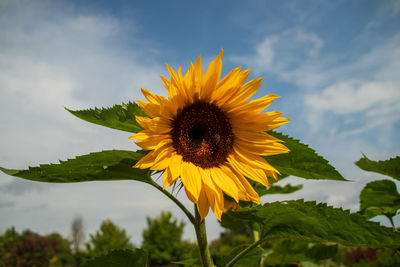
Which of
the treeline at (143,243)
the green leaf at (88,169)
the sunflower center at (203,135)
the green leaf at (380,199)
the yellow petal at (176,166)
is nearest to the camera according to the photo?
the green leaf at (88,169)

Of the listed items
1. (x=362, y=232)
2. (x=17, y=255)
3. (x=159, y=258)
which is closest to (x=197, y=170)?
(x=362, y=232)

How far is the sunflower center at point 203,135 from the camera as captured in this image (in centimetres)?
147

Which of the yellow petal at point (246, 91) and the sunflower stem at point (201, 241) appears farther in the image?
the yellow petal at point (246, 91)

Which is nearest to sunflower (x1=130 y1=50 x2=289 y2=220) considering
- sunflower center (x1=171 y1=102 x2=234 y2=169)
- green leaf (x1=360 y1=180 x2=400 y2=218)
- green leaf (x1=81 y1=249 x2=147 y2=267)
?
sunflower center (x1=171 y1=102 x2=234 y2=169)

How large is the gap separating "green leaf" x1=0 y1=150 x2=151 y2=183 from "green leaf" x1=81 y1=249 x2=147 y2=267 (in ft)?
1.19

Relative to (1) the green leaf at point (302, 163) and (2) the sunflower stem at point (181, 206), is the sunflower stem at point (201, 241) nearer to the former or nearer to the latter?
Result: (2) the sunflower stem at point (181, 206)

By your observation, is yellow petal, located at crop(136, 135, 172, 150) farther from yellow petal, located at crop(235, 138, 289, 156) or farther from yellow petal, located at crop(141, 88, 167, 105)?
yellow petal, located at crop(235, 138, 289, 156)

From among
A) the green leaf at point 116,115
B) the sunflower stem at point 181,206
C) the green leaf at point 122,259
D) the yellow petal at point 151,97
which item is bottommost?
the green leaf at point 122,259

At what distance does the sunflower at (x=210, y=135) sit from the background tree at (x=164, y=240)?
17934 mm

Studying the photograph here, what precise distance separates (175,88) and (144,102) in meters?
0.16

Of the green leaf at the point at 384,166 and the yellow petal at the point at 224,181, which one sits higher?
the green leaf at the point at 384,166

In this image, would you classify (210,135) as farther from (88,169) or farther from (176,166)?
(88,169)

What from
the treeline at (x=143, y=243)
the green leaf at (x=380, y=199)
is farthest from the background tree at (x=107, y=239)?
the green leaf at (x=380, y=199)

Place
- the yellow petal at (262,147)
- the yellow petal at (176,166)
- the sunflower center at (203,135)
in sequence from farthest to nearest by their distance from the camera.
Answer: the sunflower center at (203,135) < the yellow petal at (262,147) < the yellow petal at (176,166)
